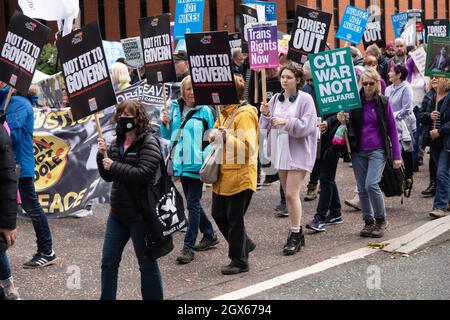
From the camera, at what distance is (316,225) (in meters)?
7.93

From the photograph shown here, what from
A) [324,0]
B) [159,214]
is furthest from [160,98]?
[324,0]

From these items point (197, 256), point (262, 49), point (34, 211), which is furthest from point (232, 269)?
point (262, 49)

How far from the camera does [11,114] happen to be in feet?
22.3

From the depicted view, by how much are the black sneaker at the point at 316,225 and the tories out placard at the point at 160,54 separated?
7.37 ft

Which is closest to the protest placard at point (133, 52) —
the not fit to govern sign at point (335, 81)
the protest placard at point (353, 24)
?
the protest placard at point (353, 24)

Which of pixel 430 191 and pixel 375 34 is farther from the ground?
pixel 375 34

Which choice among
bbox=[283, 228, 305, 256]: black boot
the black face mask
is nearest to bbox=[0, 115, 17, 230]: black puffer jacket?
the black face mask

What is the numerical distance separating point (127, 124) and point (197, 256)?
236 cm

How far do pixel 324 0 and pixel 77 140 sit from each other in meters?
46.5

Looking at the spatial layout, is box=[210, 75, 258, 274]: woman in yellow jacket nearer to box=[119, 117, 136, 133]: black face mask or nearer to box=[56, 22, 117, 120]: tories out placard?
box=[56, 22, 117, 120]: tories out placard

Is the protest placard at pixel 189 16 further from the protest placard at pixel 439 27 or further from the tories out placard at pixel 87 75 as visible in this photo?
the protest placard at pixel 439 27

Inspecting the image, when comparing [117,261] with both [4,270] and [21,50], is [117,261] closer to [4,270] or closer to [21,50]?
[4,270]

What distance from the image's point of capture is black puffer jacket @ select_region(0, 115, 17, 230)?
4457 millimetres

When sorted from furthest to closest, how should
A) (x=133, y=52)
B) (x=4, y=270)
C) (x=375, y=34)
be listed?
(x=375, y=34) < (x=133, y=52) < (x=4, y=270)
